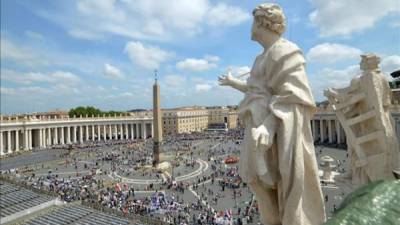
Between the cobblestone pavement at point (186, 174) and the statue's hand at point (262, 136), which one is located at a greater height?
the statue's hand at point (262, 136)

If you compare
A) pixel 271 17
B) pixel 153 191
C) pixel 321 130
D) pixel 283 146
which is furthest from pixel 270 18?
pixel 321 130

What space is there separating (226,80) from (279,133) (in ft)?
3.52

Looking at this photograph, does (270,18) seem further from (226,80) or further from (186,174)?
(186,174)

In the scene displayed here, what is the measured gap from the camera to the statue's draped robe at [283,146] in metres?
3.34

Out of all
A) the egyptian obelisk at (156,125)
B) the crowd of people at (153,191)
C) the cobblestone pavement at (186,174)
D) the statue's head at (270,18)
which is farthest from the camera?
the egyptian obelisk at (156,125)

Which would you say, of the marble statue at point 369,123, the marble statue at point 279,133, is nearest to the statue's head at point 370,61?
the marble statue at point 369,123

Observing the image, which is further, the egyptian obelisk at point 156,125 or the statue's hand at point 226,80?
the egyptian obelisk at point 156,125

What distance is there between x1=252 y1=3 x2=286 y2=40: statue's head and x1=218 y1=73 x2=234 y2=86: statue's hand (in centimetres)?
68

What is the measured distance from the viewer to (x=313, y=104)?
3480mm

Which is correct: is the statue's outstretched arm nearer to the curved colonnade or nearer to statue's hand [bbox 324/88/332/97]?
statue's hand [bbox 324/88/332/97]

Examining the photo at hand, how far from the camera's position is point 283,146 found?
3.34 meters

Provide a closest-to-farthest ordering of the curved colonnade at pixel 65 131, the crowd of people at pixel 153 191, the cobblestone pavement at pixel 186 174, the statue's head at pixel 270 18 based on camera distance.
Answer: the statue's head at pixel 270 18
the crowd of people at pixel 153 191
the cobblestone pavement at pixel 186 174
the curved colonnade at pixel 65 131

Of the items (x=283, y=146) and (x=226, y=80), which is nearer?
(x=283, y=146)

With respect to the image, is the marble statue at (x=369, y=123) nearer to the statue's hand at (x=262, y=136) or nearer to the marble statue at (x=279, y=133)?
the marble statue at (x=279, y=133)
